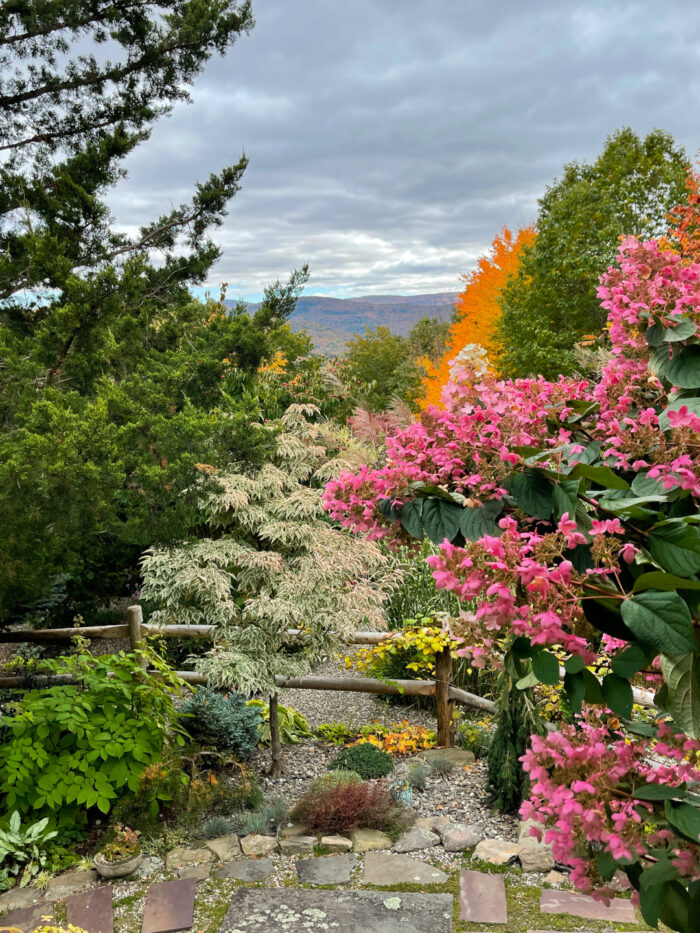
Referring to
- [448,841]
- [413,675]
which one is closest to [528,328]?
[413,675]

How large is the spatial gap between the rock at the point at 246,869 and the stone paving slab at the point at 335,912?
4.3 inches

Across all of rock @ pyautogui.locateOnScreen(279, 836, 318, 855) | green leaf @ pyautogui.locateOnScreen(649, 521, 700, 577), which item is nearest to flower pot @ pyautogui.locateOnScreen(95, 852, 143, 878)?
rock @ pyautogui.locateOnScreen(279, 836, 318, 855)

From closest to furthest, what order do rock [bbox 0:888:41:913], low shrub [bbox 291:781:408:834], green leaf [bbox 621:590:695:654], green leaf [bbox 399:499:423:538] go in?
1. green leaf [bbox 621:590:695:654]
2. green leaf [bbox 399:499:423:538]
3. rock [bbox 0:888:41:913]
4. low shrub [bbox 291:781:408:834]

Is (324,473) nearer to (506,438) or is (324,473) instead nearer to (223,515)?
(223,515)

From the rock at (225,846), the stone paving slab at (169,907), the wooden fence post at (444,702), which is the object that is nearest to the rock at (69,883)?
the stone paving slab at (169,907)

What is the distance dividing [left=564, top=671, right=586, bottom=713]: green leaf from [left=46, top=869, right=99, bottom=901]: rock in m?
2.69

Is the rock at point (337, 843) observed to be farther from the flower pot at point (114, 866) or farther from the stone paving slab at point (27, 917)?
the stone paving slab at point (27, 917)

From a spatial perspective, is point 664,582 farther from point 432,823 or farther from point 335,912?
point 432,823

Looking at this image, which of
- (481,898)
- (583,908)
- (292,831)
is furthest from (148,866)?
(583,908)

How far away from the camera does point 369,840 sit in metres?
2.99

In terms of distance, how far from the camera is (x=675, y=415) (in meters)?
0.99

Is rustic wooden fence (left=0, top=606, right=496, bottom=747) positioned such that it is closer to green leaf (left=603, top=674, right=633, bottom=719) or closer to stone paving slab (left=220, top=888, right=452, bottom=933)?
stone paving slab (left=220, top=888, right=452, bottom=933)

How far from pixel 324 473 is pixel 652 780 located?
291 cm

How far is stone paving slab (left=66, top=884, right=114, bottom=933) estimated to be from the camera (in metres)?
2.46
